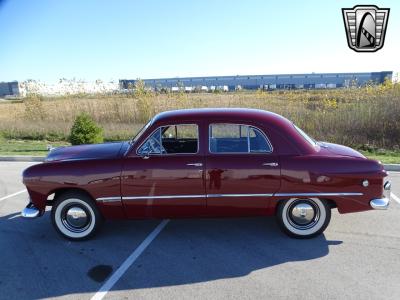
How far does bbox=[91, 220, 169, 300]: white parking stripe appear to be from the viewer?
10.9 ft

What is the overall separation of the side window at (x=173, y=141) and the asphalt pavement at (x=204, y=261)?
1.17 meters

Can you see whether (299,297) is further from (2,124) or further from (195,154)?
(2,124)

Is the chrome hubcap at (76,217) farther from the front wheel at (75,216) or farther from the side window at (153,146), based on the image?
the side window at (153,146)

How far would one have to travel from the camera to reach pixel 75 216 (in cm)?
448

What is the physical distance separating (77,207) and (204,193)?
1.72 meters

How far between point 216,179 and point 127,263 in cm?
145

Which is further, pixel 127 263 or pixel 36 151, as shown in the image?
pixel 36 151

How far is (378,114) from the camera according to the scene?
12.0m

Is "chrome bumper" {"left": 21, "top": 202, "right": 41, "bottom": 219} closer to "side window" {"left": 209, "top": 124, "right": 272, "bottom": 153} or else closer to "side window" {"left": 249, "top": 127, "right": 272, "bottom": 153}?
"side window" {"left": 209, "top": 124, "right": 272, "bottom": 153}

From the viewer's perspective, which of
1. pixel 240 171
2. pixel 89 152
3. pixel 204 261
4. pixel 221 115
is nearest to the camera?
pixel 204 261

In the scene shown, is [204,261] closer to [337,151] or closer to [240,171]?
[240,171]

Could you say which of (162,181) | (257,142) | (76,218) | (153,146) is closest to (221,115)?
(257,142)

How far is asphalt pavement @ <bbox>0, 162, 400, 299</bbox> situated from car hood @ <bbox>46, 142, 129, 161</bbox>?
110 centimetres

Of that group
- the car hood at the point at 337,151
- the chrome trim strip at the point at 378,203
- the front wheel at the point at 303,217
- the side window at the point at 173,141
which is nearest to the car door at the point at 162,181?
the side window at the point at 173,141
